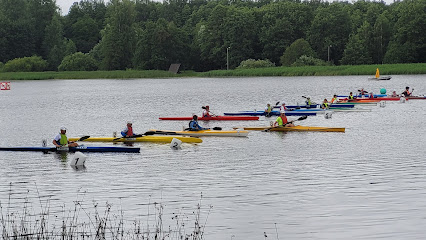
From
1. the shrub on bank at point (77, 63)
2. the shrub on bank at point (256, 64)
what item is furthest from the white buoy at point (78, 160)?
the shrub on bank at point (77, 63)

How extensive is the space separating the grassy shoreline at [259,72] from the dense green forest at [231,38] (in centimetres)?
472

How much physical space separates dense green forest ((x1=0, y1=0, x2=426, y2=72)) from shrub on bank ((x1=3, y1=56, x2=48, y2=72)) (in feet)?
0.56

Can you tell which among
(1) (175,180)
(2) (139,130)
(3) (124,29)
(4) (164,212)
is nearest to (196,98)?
(2) (139,130)

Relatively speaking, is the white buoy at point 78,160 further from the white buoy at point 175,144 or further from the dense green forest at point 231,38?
the dense green forest at point 231,38

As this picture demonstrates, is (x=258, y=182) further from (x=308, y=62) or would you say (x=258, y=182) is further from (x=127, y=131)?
(x=308, y=62)

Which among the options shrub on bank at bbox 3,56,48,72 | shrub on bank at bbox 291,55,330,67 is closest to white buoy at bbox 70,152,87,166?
shrub on bank at bbox 291,55,330,67

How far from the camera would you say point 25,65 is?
12162 centimetres

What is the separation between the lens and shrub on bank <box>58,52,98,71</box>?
403ft

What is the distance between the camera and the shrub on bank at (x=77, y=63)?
122750 mm

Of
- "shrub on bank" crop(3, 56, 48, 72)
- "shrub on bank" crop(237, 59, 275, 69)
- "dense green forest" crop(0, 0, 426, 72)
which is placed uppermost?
"dense green forest" crop(0, 0, 426, 72)

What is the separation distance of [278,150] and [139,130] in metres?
13.4

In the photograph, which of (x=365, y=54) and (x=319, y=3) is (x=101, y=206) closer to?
(x=365, y=54)

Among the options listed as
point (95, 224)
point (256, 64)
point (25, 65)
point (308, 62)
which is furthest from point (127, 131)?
point (25, 65)

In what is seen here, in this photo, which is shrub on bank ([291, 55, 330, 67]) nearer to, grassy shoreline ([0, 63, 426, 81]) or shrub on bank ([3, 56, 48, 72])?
grassy shoreline ([0, 63, 426, 81])
